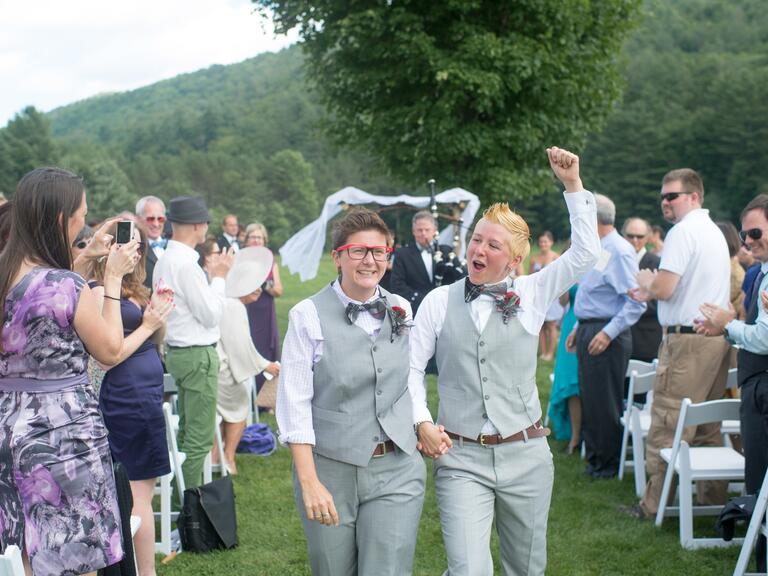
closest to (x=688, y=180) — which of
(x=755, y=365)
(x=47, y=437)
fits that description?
(x=755, y=365)

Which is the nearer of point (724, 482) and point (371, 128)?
point (724, 482)

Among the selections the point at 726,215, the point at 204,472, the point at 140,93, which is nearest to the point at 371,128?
the point at 204,472

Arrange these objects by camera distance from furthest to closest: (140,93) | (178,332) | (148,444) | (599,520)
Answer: (140,93) < (599,520) < (178,332) < (148,444)

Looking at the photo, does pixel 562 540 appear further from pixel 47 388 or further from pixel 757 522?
pixel 47 388

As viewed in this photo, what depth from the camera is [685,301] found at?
5.96 metres

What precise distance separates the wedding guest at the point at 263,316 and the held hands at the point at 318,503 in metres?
7.30

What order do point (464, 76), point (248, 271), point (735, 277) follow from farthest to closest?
1. point (464, 76)
2. point (735, 277)
3. point (248, 271)

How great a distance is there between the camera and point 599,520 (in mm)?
6309

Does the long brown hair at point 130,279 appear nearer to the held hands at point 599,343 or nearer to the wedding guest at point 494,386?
the wedding guest at point 494,386

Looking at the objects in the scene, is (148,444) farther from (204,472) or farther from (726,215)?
(726,215)

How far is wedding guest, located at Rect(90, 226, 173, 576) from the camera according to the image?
15.0 ft

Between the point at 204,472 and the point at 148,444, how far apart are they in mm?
2075

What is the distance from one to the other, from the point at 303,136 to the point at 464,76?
80.5m

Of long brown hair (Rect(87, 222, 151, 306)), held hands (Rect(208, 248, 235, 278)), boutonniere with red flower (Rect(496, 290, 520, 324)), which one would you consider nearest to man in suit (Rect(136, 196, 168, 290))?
held hands (Rect(208, 248, 235, 278))
